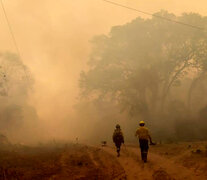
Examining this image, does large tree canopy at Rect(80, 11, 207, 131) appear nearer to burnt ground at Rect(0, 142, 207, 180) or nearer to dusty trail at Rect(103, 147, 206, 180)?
burnt ground at Rect(0, 142, 207, 180)

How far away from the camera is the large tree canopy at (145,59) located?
31.1 metres

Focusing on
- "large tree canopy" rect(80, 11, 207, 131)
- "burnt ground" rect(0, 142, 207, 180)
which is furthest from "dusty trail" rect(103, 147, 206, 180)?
"large tree canopy" rect(80, 11, 207, 131)

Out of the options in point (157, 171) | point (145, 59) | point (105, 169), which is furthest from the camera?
point (145, 59)

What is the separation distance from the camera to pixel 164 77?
3206 centimetres

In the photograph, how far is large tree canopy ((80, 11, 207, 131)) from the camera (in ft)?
102

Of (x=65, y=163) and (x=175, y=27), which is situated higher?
(x=175, y=27)

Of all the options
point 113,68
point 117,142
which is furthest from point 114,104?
point 117,142

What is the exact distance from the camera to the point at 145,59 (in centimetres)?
3181

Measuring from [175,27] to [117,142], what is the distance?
21.0 metres

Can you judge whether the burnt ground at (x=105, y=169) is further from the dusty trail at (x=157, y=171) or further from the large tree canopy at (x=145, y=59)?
the large tree canopy at (x=145, y=59)

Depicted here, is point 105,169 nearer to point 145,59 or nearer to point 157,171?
point 157,171

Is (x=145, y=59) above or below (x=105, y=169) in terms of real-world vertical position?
above

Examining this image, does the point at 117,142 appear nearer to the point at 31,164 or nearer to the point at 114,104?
the point at 31,164

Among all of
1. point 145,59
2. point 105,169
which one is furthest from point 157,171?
point 145,59
